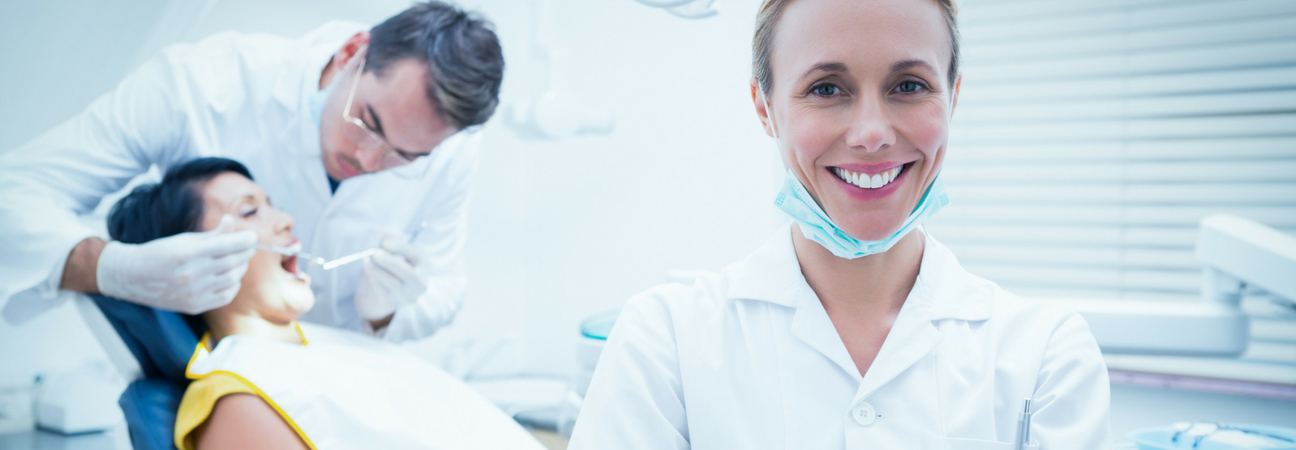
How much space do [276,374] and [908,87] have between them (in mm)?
1130

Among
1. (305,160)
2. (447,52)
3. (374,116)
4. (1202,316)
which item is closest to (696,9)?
(447,52)

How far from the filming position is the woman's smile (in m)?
0.88

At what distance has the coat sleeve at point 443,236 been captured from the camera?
1722 millimetres

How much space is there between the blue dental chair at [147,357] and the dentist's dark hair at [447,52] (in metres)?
0.62

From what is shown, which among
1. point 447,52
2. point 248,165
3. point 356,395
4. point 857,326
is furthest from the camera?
point 447,52

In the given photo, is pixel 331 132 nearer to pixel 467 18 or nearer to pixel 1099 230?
pixel 467 18

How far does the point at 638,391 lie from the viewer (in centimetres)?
89

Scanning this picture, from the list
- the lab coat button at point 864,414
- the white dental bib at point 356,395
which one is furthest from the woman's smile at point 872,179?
the white dental bib at point 356,395

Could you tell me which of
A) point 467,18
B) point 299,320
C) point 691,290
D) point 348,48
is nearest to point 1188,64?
point 691,290

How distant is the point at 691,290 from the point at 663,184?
108 centimetres

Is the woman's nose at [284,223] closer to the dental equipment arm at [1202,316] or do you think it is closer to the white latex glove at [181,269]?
the white latex glove at [181,269]

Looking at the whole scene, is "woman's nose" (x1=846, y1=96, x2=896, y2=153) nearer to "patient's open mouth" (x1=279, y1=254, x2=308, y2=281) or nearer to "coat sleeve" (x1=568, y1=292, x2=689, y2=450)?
"coat sleeve" (x1=568, y1=292, x2=689, y2=450)

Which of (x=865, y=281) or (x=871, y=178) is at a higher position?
(x=871, y=178)

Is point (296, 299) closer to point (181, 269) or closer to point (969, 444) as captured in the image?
point (181, 269)
